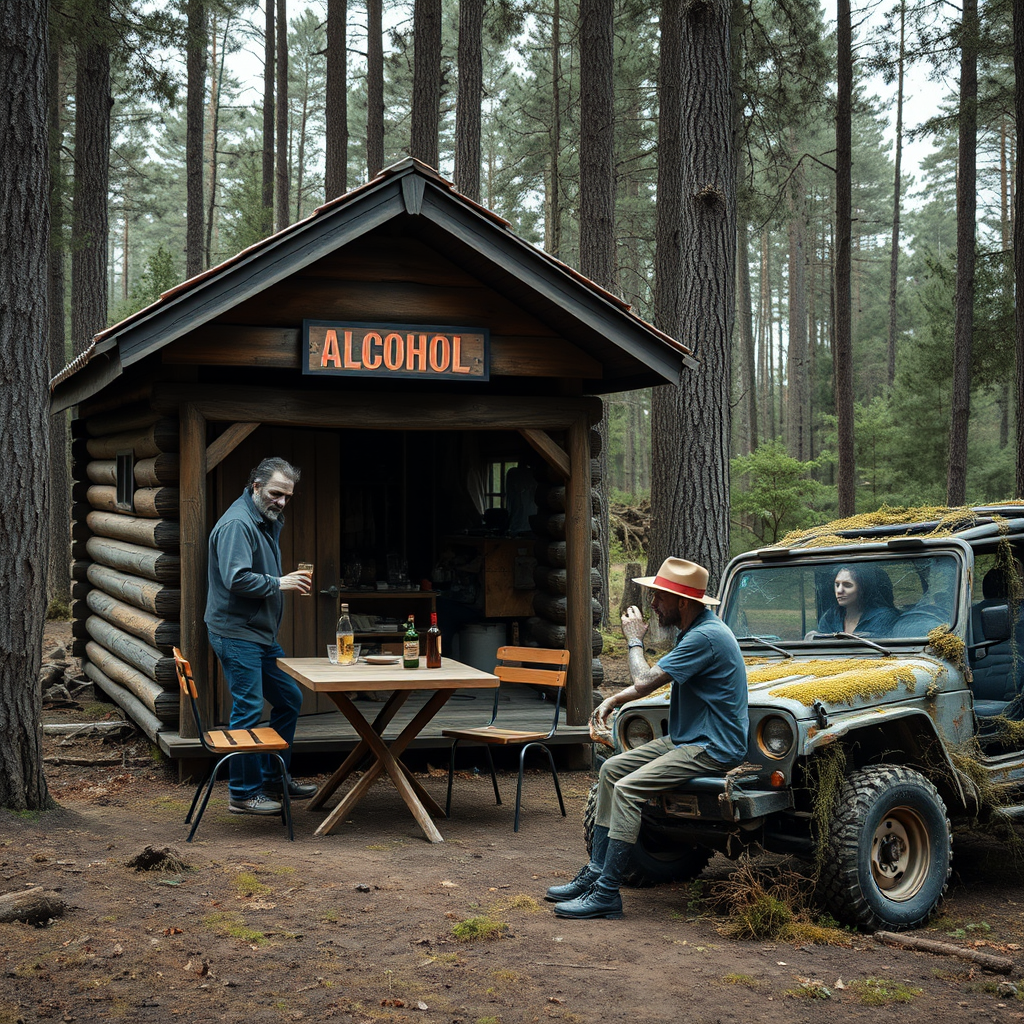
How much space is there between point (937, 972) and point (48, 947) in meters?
3.76

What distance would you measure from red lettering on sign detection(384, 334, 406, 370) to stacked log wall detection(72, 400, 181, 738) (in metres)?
1.72

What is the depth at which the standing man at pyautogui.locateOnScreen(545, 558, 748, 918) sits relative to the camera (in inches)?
207

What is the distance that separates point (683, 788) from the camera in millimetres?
5309

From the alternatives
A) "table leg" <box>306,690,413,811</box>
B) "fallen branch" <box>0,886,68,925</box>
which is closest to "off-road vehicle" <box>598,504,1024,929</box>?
"table leg" <box>306,690,413,811</box>

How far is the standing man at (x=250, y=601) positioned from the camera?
23.7 feet

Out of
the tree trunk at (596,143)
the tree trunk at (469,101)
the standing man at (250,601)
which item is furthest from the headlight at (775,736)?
the tree trunk at (469,101)

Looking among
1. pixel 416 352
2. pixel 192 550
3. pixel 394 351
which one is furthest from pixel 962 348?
pixel 192 550

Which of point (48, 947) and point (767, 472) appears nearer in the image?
point (48, 947)

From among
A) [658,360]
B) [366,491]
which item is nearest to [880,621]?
[658,360]

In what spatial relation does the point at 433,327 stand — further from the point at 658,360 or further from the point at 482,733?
the point at 482,733

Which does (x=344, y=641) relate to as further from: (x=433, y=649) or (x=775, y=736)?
(x=775, y=736)

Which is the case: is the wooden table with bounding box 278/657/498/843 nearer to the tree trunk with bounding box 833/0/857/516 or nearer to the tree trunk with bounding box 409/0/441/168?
the tree trunk with bounding box 409/0/441/168

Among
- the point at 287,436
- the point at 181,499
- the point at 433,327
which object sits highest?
the point at 433,327

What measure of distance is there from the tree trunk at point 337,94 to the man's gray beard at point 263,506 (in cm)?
1374
